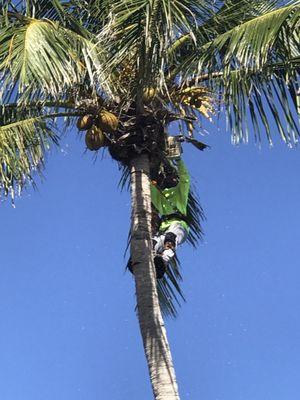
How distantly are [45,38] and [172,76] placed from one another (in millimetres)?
1245

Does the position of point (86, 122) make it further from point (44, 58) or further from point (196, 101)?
point (196, 101)

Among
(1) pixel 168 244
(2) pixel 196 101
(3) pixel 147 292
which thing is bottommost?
(3) pixel 147 292

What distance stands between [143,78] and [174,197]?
185 centimetres

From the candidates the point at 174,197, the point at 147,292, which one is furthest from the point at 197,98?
the point at 147,292

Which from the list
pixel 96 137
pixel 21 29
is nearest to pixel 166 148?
pixel 96 137

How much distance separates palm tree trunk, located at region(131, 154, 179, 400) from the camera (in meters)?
5.94

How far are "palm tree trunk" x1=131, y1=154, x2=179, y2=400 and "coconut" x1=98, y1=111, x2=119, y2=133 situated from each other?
48 centimetres

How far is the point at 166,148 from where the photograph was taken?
737cm

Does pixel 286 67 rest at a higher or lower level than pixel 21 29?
lower

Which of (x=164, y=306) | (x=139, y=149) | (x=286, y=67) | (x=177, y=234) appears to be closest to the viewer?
(x=286, y=67)

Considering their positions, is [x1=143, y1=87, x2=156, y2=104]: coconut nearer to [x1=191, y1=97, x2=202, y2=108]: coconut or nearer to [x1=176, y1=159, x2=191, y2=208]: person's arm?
[x1=191, y1=97, x2=202, y2=108]: coconut

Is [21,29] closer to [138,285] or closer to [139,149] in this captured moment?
[139,149]

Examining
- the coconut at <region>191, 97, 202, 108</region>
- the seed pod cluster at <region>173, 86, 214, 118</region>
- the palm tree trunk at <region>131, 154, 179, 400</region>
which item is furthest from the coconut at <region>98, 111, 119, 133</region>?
the coconut at <region>191, 97, 202, 108</region>

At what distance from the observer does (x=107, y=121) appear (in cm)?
675
